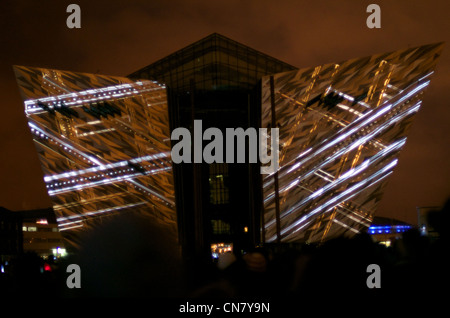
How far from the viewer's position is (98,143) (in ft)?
66.9

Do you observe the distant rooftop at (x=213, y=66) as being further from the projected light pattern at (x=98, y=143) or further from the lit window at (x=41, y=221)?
the lit window at (x=41, y=221)

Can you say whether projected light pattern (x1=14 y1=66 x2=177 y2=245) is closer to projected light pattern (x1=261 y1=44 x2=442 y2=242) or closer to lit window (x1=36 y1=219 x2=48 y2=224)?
projected light pattern (x1=261 y1=44 x2=442 y2=242)

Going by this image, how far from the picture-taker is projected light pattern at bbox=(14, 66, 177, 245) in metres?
19.6

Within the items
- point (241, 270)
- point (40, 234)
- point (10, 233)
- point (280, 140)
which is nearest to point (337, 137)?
point (280, 140)

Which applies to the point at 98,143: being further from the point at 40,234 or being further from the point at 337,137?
the point at 40,234

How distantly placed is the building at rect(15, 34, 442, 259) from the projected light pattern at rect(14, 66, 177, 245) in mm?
39

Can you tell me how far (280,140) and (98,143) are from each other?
23.4ft

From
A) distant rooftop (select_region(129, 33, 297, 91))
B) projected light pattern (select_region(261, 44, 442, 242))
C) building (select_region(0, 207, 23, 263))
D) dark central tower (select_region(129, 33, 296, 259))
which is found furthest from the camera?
building (select_region(0, 207, 23, 263))

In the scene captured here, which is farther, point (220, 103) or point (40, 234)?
point (40, 234)

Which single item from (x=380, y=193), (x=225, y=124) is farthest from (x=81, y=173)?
(x=380, y=193)

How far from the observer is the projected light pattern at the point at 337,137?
19312 millimetres

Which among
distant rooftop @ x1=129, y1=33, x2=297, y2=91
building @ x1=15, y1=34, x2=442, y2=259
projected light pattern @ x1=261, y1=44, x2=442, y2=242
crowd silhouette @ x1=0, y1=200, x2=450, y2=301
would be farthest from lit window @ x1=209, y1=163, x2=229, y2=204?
crowd silhouette @ x1=0, y1=200, x2=450, y2=301

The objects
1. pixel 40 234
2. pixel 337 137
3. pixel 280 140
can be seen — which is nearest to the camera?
pixel 337 137

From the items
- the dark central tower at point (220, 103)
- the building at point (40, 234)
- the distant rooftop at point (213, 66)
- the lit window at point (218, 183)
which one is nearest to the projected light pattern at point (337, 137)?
the dark central tower at point (220, 103)
